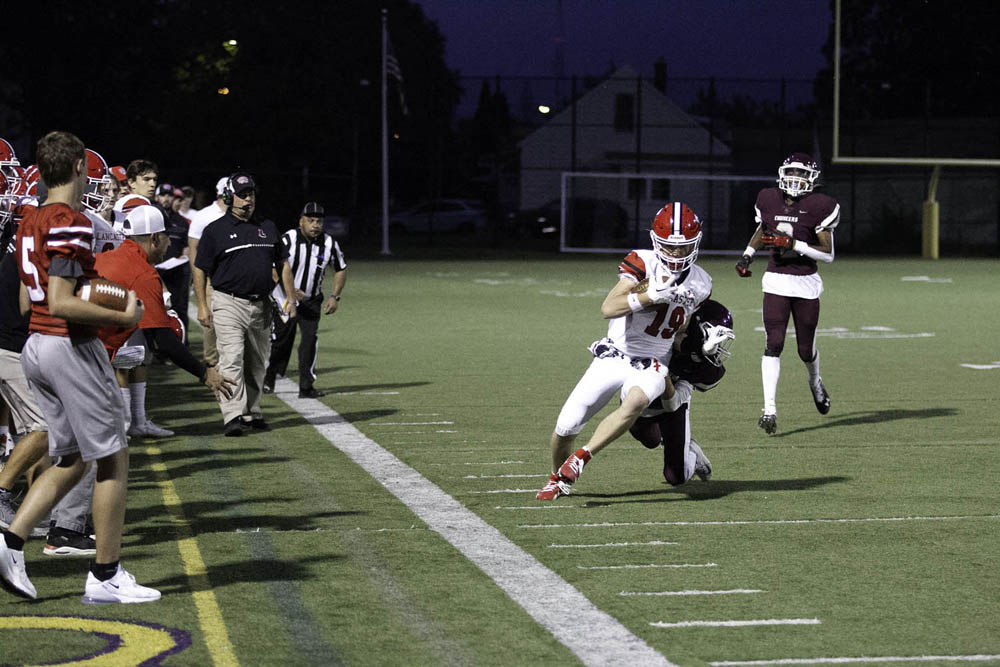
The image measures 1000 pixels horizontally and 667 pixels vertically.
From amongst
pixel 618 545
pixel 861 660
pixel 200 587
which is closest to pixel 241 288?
pixel 618 545

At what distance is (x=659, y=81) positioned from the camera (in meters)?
55.1

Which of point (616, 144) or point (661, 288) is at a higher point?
point (616, 144)

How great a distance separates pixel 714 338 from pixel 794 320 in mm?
3137

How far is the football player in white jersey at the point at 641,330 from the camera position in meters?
7.41

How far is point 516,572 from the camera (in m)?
6.26

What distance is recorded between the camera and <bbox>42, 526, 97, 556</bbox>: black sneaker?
657cm

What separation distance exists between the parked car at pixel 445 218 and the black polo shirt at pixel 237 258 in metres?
43.3

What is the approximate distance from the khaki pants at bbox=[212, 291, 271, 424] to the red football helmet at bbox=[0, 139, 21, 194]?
7.33 ft

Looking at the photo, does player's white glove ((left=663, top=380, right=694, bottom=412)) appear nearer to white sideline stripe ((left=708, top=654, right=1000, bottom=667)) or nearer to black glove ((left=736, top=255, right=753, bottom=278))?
white sideline stripe ((left=708, top=654, right=1000, bottom=667))

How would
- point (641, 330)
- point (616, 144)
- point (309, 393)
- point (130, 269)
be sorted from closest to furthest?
point (641, 330), point (130, 269), point (309, 393), point (616, 144)

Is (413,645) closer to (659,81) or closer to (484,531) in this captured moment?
(484,531)

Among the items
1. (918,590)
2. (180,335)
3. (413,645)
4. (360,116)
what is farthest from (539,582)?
(360,116)

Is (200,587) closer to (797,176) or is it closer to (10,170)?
(10,170)

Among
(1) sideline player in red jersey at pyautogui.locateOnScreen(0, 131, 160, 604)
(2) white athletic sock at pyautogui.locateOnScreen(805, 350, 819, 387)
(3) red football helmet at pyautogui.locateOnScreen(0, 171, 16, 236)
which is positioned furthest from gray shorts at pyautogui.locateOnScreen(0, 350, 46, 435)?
(2) white athletic sock at pyautogui.locateOnScreen(805, 350, 819, 387)
